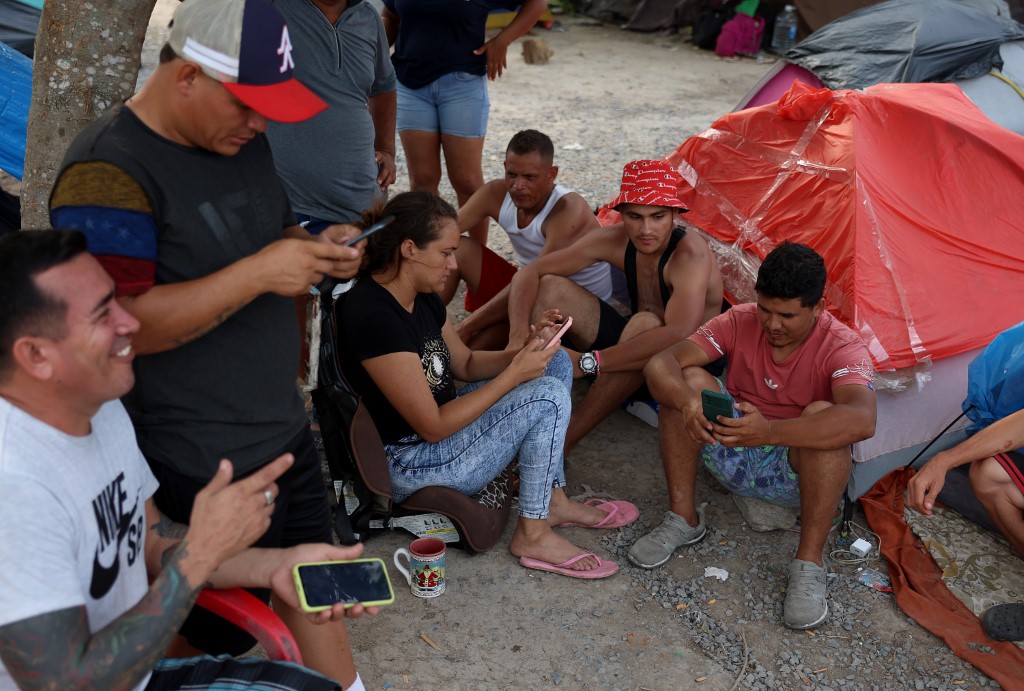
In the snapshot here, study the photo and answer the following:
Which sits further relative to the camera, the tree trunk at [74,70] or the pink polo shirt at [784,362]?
the pink polo shirt at [784,362]

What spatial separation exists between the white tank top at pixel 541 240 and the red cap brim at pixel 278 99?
2.56 m

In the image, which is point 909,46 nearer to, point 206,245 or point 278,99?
point 278,99

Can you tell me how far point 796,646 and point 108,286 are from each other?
2.42m

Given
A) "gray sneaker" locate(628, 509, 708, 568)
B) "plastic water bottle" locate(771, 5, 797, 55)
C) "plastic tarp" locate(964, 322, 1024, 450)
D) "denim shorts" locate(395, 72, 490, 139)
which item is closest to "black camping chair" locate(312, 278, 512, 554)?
"gray sneaker" locate(628, 509, 708, 568)

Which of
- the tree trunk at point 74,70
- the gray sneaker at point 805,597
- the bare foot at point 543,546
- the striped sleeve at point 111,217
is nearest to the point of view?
the striped sleeve at point 111,217

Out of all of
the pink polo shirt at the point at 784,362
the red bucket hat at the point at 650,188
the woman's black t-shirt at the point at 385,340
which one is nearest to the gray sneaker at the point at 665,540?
the pink polo shirt at the point at 784,362

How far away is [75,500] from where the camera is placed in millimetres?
1617

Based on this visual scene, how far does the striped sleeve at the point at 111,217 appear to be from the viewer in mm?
1751

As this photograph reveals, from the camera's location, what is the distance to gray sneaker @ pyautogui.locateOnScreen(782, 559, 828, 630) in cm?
310

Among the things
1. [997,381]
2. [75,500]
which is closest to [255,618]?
[75,500]

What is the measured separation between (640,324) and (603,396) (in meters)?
0.36

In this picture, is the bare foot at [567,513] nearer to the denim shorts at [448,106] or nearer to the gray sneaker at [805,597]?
the gray sneaker at [805,597]

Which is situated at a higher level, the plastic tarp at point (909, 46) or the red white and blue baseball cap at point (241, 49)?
the red white and blue baseball cap at point (241, 49)

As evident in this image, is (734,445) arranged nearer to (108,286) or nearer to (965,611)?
(965,611)
